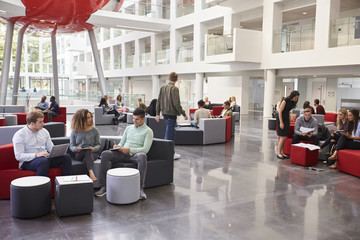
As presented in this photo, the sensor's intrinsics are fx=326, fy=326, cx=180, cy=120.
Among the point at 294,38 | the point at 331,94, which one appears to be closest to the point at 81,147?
the point at 294,38

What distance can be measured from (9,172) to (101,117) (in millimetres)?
10555

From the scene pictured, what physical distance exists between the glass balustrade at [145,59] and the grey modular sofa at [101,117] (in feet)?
50.5

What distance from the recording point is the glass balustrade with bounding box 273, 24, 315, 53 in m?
17.0

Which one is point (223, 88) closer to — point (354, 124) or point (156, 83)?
point (156, 83)

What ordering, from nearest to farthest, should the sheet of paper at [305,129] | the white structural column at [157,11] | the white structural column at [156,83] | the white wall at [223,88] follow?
the sheet of paper at [305,129] < the white wall at [223,88] < the white structural column at [157,11] < the white structural column at [156,83]

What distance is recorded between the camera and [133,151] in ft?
17.5

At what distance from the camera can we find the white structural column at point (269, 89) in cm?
1956

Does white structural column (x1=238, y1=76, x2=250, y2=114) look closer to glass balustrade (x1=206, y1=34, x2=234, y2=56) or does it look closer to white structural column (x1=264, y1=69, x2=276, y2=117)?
white structural column (x1=264, y1=69, x2=276, y2=117)

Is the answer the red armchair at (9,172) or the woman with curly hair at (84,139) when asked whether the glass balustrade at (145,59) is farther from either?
the red armchair at (9,172)

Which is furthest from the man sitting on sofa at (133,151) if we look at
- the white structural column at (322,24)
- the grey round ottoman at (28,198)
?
the white structural column at (322,24)

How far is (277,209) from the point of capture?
4699 millimetres

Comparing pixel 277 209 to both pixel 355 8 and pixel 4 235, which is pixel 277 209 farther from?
pixel 355 8

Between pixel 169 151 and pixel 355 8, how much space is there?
18.1 meters

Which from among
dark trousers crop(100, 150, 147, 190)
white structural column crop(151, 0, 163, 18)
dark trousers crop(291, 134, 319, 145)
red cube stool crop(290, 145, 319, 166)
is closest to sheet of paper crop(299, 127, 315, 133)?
dark trousers crop(291, 134, 319, 145)
